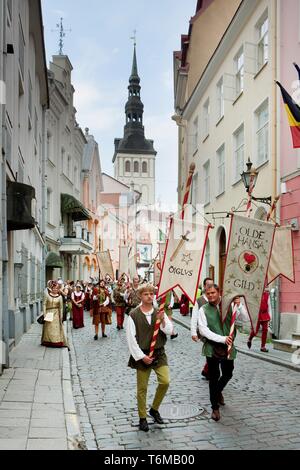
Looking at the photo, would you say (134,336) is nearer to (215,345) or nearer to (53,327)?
(215,345)

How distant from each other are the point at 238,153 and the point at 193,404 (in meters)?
13.9

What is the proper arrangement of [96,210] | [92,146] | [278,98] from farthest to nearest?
[96,210] < [92,146] < [278,98]

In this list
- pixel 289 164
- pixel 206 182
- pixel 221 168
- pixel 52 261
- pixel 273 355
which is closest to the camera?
pixel 273 355

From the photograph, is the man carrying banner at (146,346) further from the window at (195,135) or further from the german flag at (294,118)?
the window at (195,135)

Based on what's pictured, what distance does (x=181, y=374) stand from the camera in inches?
392

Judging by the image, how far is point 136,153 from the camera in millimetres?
100062

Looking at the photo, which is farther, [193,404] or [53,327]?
[53,327]

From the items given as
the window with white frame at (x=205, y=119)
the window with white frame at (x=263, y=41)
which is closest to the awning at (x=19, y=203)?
the window with white frame at (x=263, y=41)

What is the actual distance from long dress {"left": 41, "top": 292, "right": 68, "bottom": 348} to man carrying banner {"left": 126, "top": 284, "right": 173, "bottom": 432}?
7391mm

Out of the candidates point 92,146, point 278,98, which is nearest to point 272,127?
point 278,98

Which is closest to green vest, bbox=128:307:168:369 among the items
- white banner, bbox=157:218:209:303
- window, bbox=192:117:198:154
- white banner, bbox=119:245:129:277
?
white banner, bbox=157:218:209:303

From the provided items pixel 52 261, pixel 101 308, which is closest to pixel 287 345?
pixel 101 308
